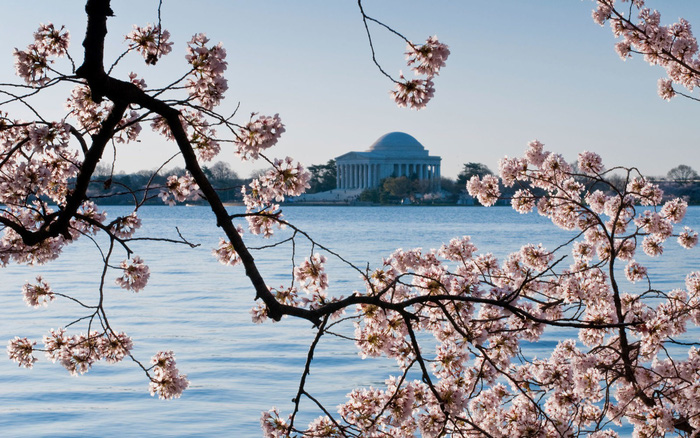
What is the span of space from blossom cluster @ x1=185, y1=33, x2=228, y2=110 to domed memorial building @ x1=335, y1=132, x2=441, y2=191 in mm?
119096

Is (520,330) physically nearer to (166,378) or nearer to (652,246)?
(166,378)

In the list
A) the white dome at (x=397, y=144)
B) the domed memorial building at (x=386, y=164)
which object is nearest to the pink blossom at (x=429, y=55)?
the domed memorial building at (x=386, y=164)

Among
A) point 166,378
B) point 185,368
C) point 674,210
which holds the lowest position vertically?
point 185,368

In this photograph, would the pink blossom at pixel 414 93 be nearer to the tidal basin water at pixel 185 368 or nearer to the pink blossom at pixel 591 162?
the pink blossom at pixel 591 162

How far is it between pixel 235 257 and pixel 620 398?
9.15 feet

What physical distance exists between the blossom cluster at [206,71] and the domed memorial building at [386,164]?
119096 mm

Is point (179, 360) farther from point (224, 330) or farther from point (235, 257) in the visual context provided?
point (235, 257)

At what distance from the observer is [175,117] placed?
319cm

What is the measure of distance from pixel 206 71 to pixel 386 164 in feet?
401

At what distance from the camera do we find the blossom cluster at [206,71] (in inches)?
138

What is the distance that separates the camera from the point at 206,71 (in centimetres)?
357

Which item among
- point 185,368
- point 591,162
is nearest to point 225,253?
point 591,162

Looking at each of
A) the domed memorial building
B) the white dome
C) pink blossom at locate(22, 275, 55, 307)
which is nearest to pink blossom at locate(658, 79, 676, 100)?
pink blossom at locate(22, 275, 55, 307)

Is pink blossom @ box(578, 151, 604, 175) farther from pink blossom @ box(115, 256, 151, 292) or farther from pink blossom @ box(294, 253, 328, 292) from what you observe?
pink blossom @ box(115, 256, 151, 292)
